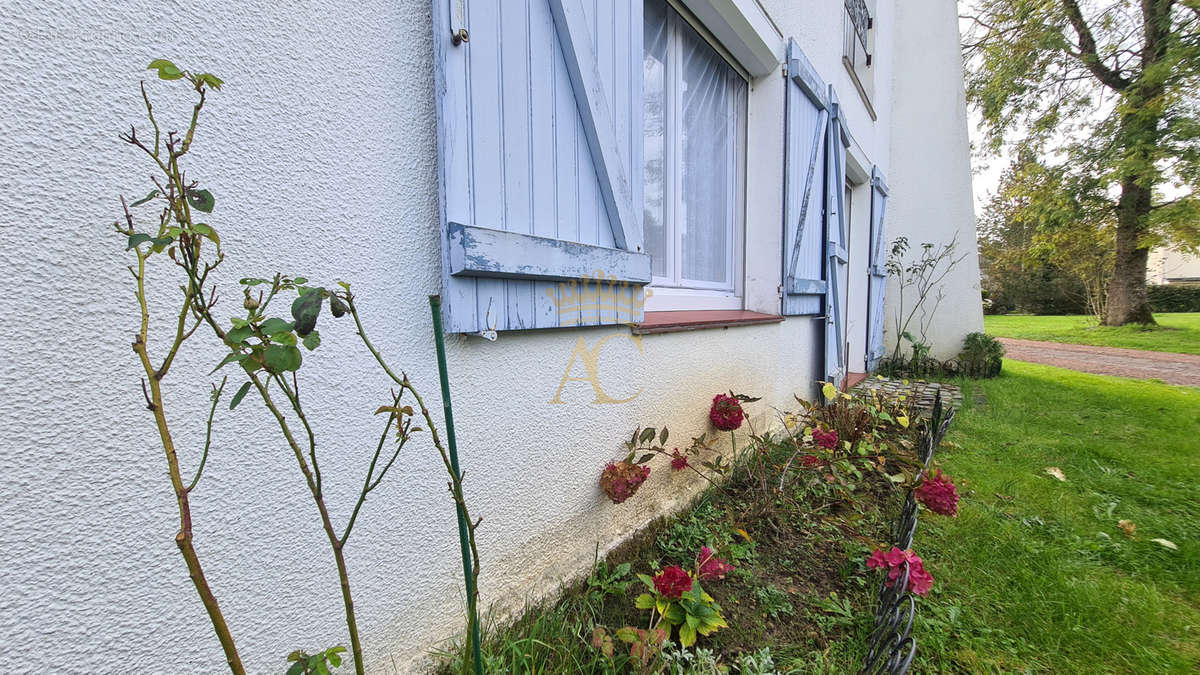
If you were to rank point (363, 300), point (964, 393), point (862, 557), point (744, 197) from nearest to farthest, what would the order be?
point (363, 300), point (862, 557), point (744, 197), point (964, 393)

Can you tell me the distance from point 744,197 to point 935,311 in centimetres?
494

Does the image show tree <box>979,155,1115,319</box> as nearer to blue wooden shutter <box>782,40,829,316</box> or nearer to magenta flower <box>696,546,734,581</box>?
blue wooden shutter <box>782,40,829,316</box>

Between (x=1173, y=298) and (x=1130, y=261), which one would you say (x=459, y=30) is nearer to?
(x=1130, y=261)

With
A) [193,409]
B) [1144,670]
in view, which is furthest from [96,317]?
[1144,670]

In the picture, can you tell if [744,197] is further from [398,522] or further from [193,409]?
[193,409]

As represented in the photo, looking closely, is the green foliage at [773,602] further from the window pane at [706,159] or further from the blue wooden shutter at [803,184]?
the blue wooden shutter at [803,184]

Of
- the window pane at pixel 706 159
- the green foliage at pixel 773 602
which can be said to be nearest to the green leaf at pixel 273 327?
the green foliage at pixel 773 602

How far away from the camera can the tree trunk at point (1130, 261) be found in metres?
10.3

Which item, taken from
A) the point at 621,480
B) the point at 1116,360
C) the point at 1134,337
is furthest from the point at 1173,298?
the point at 621,480

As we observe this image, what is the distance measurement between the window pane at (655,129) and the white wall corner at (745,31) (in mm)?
212

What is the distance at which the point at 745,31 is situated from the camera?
2412 mm

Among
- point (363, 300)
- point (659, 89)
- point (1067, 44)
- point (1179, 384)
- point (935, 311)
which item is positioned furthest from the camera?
point (1067, 44)

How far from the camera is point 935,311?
6.32 meters

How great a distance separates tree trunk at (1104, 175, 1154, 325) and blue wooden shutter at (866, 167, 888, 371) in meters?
8.43
